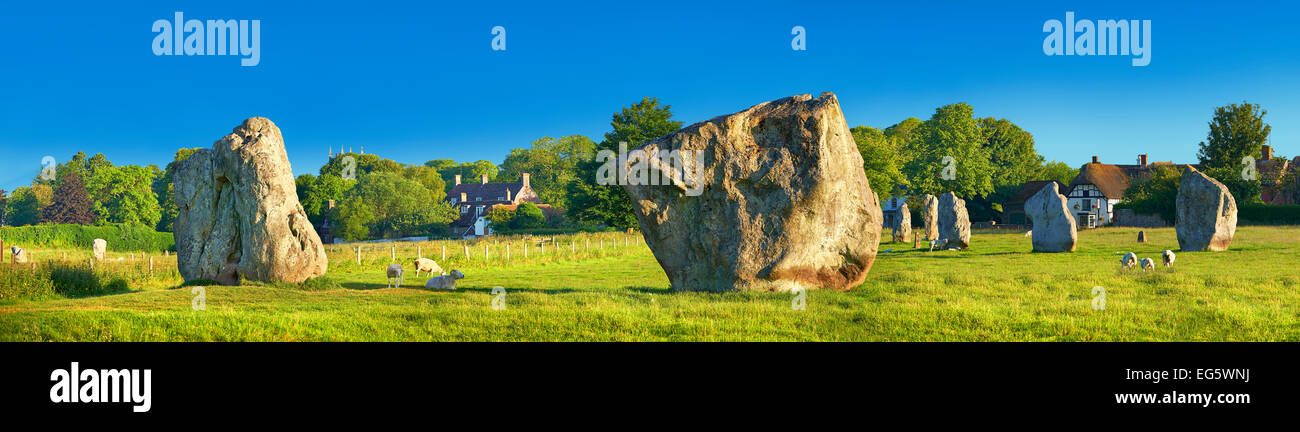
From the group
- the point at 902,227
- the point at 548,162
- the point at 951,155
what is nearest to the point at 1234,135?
the point at 951,155

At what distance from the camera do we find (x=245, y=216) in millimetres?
21094

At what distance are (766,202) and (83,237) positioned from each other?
52046 mm

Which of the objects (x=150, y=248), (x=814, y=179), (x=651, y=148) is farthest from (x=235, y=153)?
(x=150, y=248)

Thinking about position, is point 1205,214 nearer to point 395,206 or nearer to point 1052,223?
point 1052,223

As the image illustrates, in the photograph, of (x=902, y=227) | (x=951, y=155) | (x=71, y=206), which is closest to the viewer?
(x=902, y=227)

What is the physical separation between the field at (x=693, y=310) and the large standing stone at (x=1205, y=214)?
5635 millimetres

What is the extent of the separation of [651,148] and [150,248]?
49759mm

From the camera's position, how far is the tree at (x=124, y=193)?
70.2m

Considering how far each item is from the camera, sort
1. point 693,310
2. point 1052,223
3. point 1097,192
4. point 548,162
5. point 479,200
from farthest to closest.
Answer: point 548,162 < point 479,200 < point 1097,192 < point 1052,223 < point 693,310

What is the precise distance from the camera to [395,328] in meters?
11.9

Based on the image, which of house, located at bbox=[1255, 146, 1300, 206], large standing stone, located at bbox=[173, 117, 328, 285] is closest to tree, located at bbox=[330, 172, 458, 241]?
large standing stone, located at bbox=[173, 117, 328, 285]

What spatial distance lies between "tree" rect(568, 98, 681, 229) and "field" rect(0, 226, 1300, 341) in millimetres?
29343

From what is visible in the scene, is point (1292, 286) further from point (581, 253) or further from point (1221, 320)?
point (581, 253)

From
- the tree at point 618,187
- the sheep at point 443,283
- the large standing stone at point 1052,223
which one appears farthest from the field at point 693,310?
the tree at point 618,187
